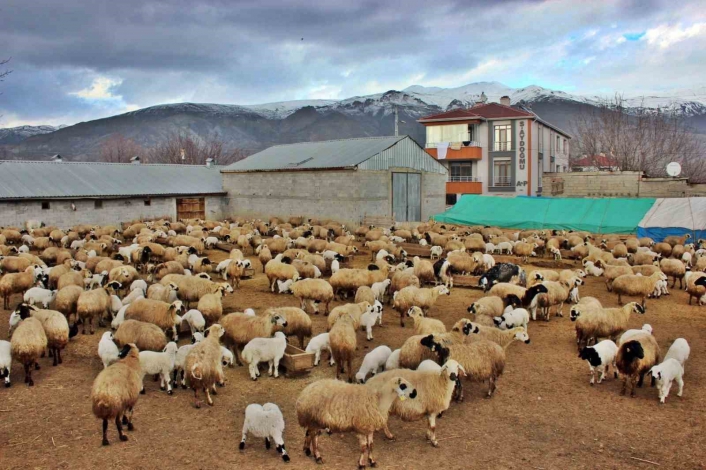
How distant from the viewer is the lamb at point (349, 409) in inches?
262

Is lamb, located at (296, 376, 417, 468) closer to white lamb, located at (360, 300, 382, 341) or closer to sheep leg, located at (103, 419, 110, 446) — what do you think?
sheep leg, located at (103, 419, 110, 446)

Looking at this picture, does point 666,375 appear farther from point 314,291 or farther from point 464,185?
point 464,185

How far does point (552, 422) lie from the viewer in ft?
26.0

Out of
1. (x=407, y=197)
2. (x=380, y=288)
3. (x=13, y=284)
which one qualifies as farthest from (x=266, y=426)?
(x=407, y=197)

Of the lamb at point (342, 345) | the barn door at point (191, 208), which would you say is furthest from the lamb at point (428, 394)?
the barn door at point (191, 208)

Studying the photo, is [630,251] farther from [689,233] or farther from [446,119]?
[446,119]

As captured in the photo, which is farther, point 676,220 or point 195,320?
point 676,220

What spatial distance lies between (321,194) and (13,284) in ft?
68.4

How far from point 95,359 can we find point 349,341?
5441 mm

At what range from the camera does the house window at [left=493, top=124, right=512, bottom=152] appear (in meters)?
51.8

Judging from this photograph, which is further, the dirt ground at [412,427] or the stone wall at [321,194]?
the stone wall at [321,194]

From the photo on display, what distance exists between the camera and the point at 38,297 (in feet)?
42.3

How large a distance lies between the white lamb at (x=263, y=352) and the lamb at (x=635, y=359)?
6.01 m

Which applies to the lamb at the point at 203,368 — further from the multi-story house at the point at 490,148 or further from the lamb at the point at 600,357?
the multi-story house at the point at 490,148
